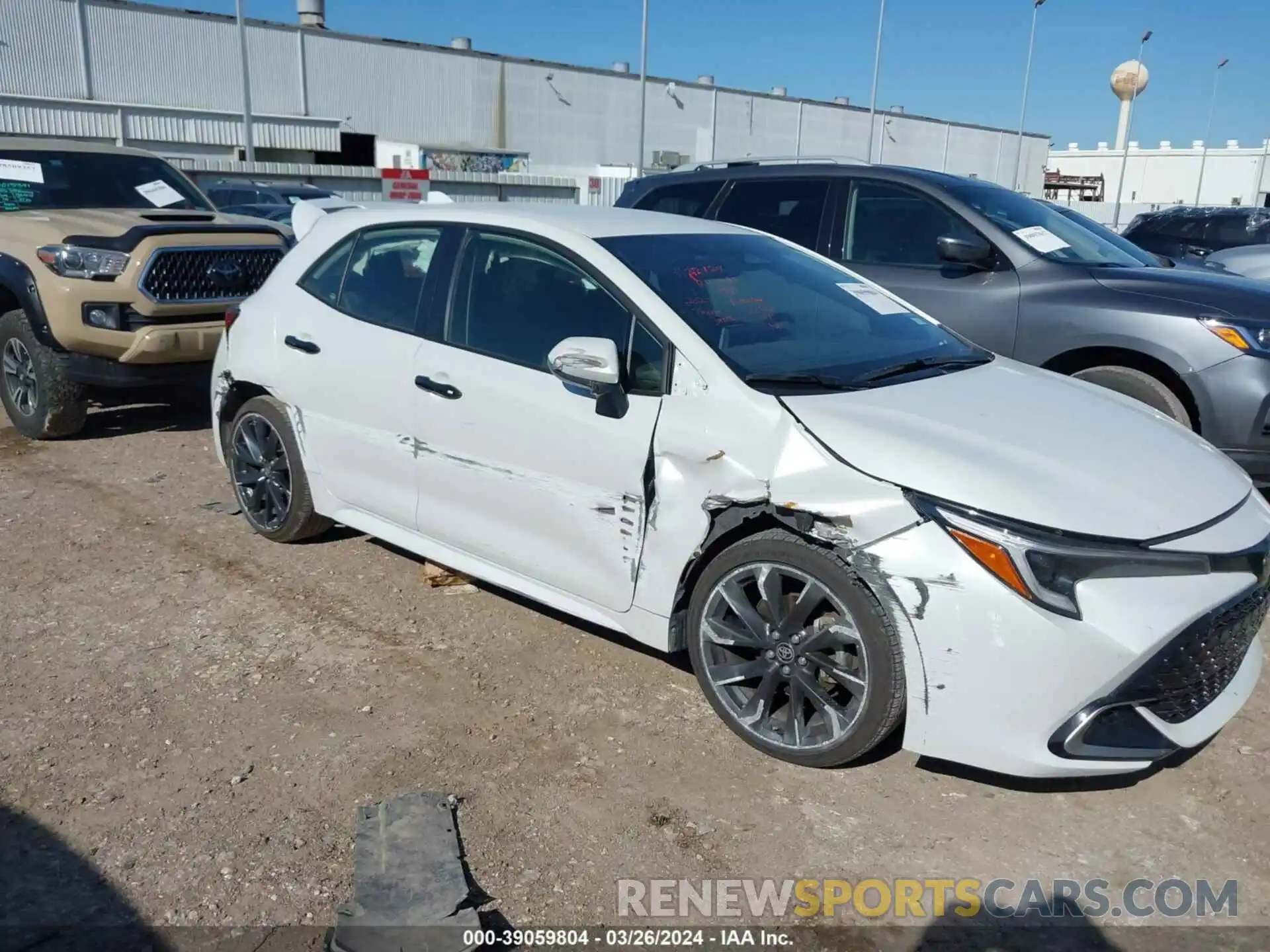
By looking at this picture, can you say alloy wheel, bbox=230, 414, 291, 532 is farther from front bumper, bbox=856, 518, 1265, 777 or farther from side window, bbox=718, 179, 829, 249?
side window, bbox=718, 179, 829, 249

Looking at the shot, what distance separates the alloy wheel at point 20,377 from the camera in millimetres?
6938

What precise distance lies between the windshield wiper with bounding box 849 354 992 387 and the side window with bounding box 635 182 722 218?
11.3ft

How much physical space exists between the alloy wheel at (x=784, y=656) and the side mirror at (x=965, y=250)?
10.9ft

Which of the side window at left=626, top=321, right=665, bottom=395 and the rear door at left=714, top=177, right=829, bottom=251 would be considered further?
the rear door at left=714, top=177, right=829, bottom=251

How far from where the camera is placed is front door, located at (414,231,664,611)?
3500 mm

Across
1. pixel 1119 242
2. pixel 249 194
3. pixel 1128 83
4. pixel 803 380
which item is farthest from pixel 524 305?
pixel 1128 83

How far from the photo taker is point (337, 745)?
11.1 ft

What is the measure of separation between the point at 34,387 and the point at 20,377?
226 mm

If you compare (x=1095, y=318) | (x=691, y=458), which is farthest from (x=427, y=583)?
(x=1095, y=318)

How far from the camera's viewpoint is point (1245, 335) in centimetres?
527

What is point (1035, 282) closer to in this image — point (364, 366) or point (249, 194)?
point (364, 366)

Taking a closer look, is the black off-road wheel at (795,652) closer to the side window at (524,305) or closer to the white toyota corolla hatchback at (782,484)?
the white toyota corolla hatchback at (782,484)

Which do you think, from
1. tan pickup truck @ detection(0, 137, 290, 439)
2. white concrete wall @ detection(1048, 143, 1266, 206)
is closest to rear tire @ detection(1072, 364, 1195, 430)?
tan pickup truck @ detection(0, 137, 290, 439)

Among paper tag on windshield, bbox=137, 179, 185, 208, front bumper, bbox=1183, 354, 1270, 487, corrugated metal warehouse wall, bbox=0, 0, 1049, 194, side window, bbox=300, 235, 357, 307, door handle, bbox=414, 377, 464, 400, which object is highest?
corrugated metal warehouse wall, bbox=0, 0, 1049, 194
